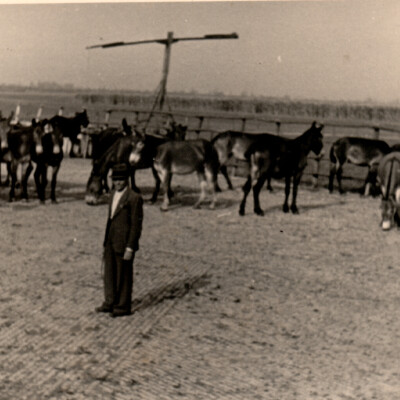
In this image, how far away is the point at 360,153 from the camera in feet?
48.9

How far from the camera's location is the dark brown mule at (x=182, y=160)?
40.1 ft

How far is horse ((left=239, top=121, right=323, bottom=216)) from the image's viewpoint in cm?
1195

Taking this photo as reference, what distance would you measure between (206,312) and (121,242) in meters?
1.17

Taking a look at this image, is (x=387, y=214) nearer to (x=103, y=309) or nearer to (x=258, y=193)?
(x=258, y=193)

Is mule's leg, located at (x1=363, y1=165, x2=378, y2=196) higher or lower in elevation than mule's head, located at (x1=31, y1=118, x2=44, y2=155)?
lower

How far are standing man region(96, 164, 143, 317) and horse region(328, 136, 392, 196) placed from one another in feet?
30.7

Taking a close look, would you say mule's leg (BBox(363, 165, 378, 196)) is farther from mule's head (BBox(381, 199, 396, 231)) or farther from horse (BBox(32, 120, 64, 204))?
horse (BBox(32, 120, 64, 204))

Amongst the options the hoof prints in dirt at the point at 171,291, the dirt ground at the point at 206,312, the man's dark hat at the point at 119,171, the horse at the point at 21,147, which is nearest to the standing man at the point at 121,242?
the man's dark hat at the point at 119,171

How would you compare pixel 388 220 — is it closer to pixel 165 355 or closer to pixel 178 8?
pixel 178 8

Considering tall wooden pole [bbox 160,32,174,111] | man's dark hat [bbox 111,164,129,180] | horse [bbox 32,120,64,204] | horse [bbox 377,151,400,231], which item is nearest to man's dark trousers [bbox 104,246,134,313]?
man's dark hat [bbox 111,164,129,180]

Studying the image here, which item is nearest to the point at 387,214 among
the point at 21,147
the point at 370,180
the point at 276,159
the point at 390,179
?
the point at 390,179

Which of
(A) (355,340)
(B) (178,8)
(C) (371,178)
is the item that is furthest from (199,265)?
(C) (371,178)

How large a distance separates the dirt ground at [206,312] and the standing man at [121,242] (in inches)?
7.9

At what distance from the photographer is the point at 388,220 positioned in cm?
1087
